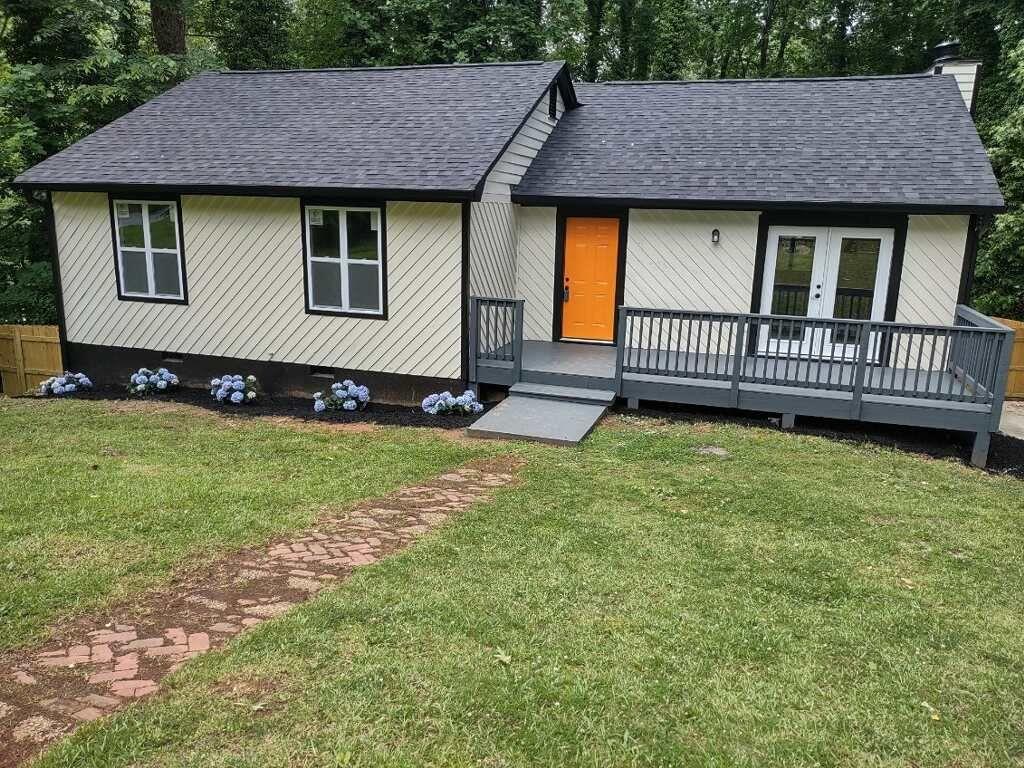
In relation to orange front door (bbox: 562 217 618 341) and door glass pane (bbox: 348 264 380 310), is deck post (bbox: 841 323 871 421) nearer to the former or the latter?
orange front door (bbox: 562 217 618 341)

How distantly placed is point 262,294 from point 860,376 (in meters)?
7.75

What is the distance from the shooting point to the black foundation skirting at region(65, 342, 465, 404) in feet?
33.3

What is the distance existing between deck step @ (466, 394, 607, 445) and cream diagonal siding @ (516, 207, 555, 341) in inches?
86.9

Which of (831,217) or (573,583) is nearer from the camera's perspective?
(573,583)

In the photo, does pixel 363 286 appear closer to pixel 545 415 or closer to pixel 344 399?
pixel 344 399

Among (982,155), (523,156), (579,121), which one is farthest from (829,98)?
(523,156)

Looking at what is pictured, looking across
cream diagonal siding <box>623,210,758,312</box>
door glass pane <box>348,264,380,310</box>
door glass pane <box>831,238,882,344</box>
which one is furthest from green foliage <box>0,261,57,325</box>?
door glass pane <box>831,238,882,344</box>

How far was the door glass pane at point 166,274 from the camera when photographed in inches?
432

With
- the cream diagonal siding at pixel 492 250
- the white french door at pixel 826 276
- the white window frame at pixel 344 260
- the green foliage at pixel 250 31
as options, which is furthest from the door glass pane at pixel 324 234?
the green foliage at pixel 250 31

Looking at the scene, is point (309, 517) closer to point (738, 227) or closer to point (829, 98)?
point (738, 227)

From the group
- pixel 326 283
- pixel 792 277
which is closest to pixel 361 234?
pixel 326 283

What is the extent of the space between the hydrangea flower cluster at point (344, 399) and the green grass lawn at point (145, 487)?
0.83 metres

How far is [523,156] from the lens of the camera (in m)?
11.1

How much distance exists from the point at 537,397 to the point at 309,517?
424 cm
